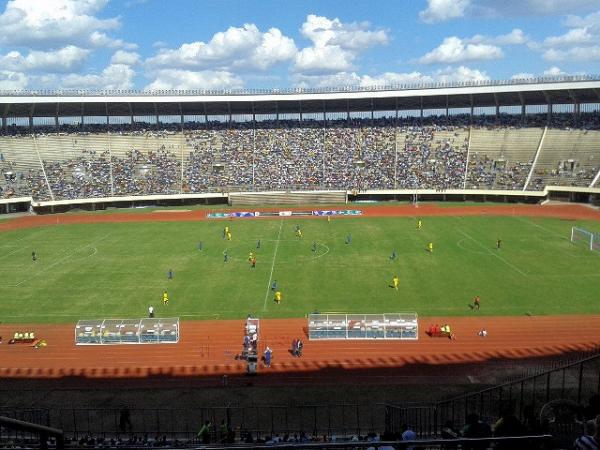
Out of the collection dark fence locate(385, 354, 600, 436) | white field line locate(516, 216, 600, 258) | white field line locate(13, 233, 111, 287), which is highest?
dark fence locate(385, 354, 600, 436)

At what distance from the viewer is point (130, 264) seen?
40719mm

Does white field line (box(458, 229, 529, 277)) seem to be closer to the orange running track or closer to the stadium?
the stadium

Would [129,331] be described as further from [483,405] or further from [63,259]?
[63,259]

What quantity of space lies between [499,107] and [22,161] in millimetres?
64658

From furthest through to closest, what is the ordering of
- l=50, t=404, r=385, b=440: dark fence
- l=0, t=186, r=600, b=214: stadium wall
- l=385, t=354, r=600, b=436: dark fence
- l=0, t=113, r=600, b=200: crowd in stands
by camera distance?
l=0, t=113, r=600, b=200: crowd in stands
l=0, t=186, r=600, b=214: stadium wall
l=50, t=404, r=385, b=440: dark fence
l=385, t=354, r=600, b=436: dark fence

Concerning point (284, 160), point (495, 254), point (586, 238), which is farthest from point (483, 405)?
point (284, 160)

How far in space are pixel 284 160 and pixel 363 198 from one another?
13167 millimetres

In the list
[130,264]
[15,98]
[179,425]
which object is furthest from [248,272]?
[15,98]

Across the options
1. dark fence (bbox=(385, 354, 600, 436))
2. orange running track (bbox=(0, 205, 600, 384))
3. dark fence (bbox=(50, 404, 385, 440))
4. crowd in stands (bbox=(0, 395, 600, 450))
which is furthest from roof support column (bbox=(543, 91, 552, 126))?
crowd in stands (bbox=(0, 395, 600, 450))

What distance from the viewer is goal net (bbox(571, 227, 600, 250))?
139 ft

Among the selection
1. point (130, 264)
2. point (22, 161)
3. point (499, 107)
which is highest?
point (499, 107)

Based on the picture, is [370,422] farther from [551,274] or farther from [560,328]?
[551,274]

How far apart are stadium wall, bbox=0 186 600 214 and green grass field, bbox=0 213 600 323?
A: 37.0 feet

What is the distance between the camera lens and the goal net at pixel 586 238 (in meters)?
Answer: 42.4
